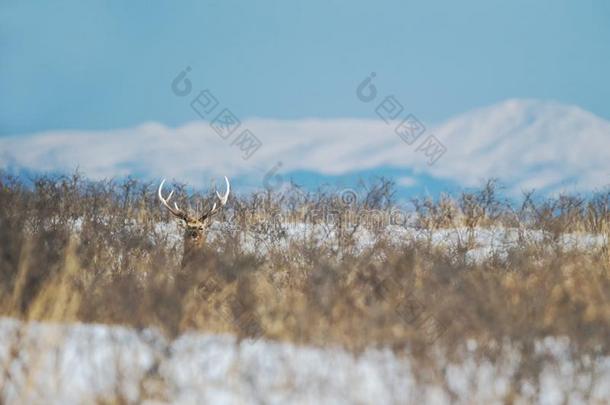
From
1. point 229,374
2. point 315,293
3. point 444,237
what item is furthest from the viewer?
point 444,237

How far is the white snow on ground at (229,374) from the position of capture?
4.76 metres

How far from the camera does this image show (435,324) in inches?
236

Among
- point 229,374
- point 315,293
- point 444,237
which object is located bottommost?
point 229,374

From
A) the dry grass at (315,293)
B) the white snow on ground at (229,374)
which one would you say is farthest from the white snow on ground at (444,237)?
the white snow on ground at (229,374)

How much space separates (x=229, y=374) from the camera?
16.3ft

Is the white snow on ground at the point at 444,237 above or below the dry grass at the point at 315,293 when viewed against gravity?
above

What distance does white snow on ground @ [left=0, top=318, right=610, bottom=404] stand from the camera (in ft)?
15.6

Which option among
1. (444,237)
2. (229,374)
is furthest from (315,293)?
(444,237)

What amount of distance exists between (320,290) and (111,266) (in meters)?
4.28

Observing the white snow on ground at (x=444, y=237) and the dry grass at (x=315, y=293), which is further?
the white snow on ground at (x=444, y=237)

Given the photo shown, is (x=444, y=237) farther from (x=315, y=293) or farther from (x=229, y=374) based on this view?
(x=229, y=374)

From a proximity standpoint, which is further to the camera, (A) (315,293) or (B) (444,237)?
(B) (444,237)

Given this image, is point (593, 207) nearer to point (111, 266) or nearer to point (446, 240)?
point (446, 240)

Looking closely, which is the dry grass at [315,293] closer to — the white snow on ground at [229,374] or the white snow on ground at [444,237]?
the white snow on ground at [229,374]
